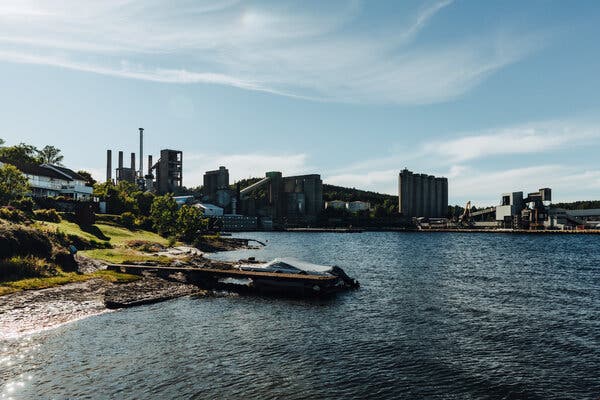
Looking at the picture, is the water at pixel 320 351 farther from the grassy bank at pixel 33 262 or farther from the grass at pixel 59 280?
the grassy bank at pixel 33 262

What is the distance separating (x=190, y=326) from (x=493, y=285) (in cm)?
4105

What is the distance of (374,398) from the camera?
2009 centimetres

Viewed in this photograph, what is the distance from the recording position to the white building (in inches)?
4414

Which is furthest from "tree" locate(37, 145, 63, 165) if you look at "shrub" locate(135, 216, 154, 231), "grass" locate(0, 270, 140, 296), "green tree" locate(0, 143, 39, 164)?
"grass" locate(0, 270, 140, 296)

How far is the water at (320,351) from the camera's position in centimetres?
2081

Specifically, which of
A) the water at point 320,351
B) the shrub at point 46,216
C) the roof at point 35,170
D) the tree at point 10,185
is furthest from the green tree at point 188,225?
the water at point 320,351

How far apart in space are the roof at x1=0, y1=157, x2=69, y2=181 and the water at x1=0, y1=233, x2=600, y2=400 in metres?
94.0

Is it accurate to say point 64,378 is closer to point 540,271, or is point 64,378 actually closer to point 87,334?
point 87,334

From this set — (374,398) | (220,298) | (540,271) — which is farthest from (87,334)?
(540,271)

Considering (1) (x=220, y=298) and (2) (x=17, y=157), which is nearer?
(1) (x=220, y=298)

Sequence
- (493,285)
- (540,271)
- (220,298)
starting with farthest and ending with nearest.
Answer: (540,271)
(493,285)
(220,298)

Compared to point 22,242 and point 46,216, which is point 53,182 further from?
point 22,242

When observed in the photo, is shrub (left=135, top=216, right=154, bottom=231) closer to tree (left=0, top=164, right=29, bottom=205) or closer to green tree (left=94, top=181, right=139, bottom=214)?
green tree (left=94, top=181, right=139, bottom=214)

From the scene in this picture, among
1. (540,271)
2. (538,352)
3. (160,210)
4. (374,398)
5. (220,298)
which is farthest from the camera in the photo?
(160,210)
